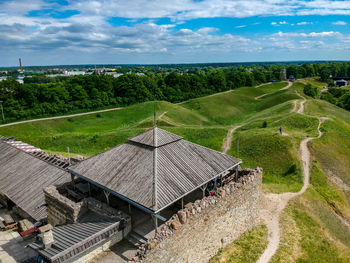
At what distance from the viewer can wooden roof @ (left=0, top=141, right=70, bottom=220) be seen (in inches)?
731

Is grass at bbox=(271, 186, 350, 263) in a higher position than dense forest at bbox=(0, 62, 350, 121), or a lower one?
lower

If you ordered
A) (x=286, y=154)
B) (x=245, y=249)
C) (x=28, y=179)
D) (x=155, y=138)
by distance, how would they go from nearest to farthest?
(x=155, y=138) < (x=245, y=249) < (x=28, y=179) < (x=286, y=154)

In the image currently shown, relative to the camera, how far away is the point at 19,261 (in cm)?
1418

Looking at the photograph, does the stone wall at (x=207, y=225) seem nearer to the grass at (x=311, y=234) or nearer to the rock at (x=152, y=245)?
the rock at (x=152, y=245)

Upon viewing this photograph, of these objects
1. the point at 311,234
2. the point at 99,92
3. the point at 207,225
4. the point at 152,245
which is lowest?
the point at 311,234

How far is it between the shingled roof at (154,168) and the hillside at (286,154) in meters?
5.24

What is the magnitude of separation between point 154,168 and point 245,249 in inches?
323

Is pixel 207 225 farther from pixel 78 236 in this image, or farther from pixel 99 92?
pixel 99 92

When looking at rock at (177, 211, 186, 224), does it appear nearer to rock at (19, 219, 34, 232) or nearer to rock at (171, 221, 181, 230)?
rock at (171, 221, 181, 230)

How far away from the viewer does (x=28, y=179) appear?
2081 centimetres

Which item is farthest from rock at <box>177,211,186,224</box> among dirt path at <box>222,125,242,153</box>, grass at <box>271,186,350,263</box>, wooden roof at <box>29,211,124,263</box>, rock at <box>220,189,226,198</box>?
dirt path at <box>222,125,242,153</box>

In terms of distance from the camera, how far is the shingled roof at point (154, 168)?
13.0m

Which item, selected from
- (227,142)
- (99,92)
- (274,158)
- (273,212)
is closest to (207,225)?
(273,212)

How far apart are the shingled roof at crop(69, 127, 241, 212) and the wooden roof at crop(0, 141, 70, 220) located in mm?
4600
